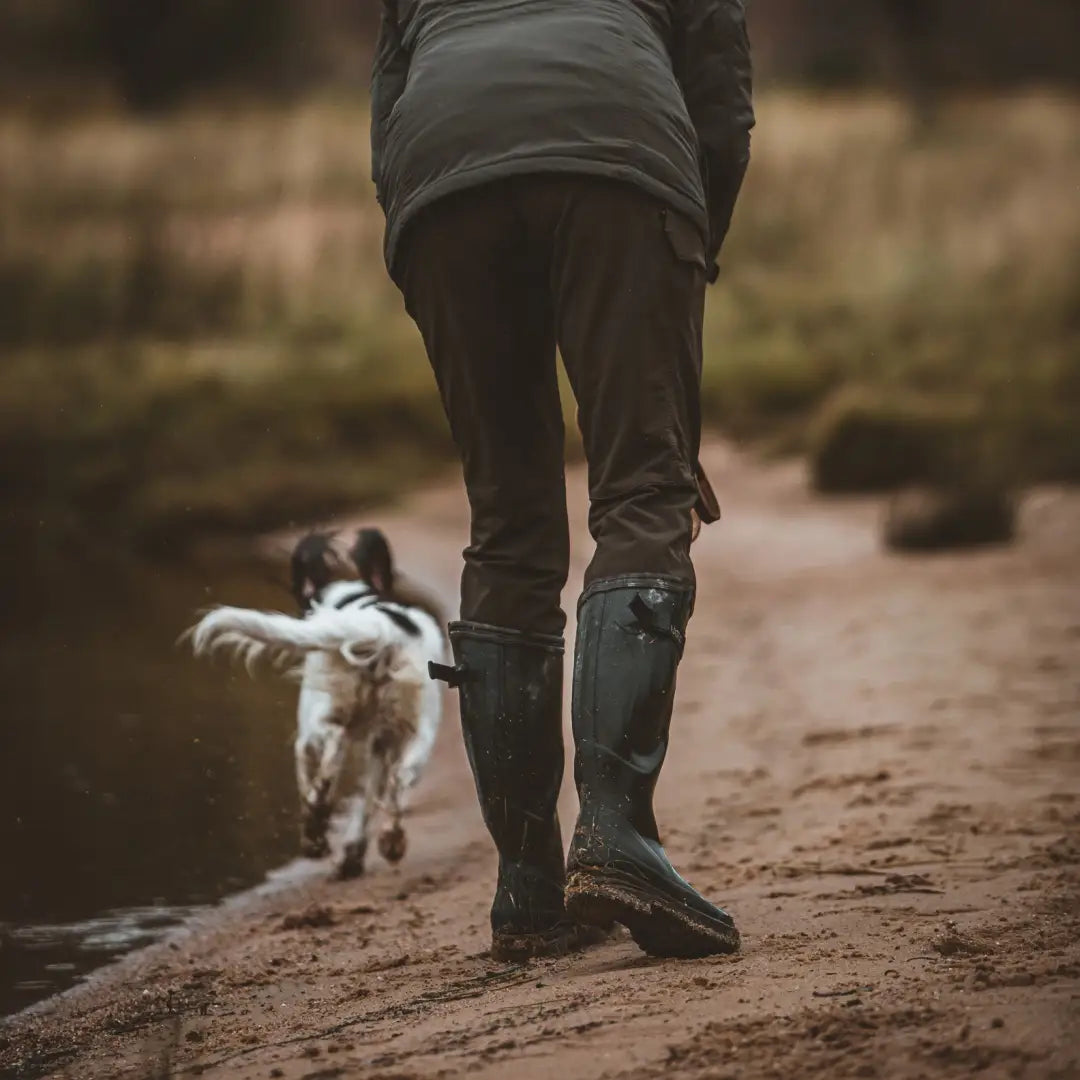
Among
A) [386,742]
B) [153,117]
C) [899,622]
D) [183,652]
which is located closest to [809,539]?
[899,622]

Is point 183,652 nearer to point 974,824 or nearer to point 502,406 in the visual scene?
point 974,824

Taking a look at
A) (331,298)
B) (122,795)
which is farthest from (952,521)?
(331,298)

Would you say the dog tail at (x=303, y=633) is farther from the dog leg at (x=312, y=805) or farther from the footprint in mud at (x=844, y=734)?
the footprint in mud at (x=844, y=734)

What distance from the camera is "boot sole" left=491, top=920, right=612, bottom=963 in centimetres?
292

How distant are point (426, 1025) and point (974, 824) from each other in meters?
1.89

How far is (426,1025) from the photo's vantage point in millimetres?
2459

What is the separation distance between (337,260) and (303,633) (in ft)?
55.7

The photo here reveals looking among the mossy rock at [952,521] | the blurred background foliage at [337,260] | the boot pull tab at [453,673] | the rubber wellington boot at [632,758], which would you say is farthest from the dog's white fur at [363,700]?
the blurred background foliage at [337,260]

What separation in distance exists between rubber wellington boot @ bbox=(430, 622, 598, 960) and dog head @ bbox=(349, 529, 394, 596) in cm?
210

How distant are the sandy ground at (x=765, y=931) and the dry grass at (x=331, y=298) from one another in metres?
10.2

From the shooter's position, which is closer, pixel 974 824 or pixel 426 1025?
pixel 426 1025

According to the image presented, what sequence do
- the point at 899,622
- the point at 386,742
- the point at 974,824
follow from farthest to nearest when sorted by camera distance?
the point at 899,622 < the point at 386,742 < the point at 974,824

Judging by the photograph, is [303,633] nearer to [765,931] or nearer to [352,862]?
[352,862]

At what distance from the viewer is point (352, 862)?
473 cm
